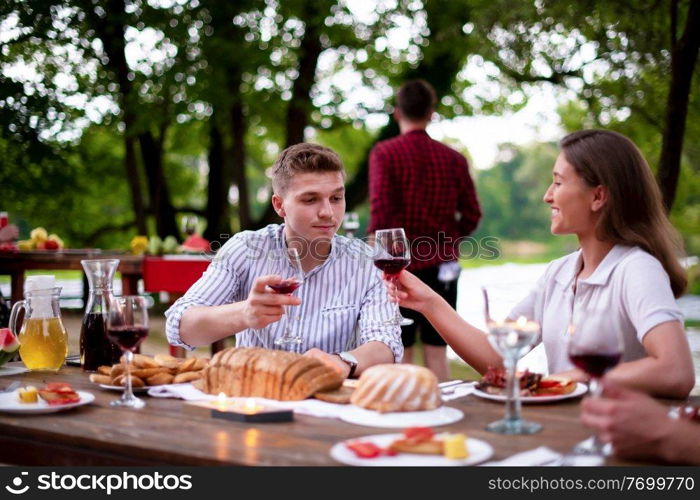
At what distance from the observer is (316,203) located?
2.63 m

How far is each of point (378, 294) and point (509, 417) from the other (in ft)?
3.73

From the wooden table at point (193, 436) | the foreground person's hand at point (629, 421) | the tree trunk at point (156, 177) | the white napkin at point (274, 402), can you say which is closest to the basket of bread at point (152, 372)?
the white napkin at point (274, 402)

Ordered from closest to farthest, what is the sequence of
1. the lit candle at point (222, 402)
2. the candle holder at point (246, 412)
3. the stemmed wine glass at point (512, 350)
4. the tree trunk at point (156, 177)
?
the stemmed wine glass at point (512, 350) → the candle holder at point (246, 412) → the lit candle at point (222, 402) → the tree trunk at point (156, 177)

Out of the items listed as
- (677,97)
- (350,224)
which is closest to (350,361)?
(350,224)

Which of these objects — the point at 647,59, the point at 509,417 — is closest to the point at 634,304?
the point at 509,417

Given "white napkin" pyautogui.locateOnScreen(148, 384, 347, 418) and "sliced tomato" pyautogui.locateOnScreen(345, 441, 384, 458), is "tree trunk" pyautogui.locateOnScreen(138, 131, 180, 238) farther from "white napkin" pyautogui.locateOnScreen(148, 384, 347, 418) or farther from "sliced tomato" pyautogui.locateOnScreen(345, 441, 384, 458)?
"sliced tomato" pyautogui.locateOnScreen(345, 441, 384, 458)

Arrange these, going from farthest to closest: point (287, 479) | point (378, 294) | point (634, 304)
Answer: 1. point (378, 294)
2. point (634, 304)
3. point (287, 479)

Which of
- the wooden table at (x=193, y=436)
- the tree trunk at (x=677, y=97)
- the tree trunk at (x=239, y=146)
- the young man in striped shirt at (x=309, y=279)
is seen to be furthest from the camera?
the tree trunk at (x=239, y=146)

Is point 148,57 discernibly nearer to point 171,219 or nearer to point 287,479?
point 171,219

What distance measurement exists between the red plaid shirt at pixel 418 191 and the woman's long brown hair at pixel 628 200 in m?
2.46

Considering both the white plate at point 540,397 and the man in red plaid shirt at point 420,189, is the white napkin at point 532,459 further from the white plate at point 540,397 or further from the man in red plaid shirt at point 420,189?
the man in red plaid shirt at point 420,189

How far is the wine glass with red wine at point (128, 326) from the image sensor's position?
184 centimetres

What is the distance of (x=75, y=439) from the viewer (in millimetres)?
1627

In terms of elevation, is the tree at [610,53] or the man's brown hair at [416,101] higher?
the tree at [610,53]
